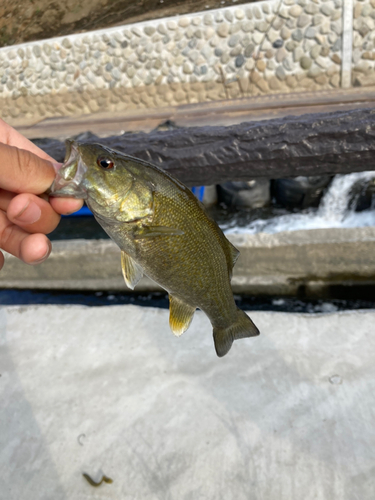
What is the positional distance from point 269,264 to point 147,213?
2364 mm

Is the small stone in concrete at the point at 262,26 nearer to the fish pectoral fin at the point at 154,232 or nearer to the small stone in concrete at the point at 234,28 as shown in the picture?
the small stone in concrete at the point at 234,28

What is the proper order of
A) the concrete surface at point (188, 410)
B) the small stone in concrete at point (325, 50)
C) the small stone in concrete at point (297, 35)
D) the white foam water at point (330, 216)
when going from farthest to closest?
the small stone in concrete at point (297, 35) < the small stone in concrete at point (325, 50) < the white foam water at point (330, 216) < the concrete surface at point (188, 410)

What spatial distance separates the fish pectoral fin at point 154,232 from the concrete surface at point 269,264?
2151 millimetres

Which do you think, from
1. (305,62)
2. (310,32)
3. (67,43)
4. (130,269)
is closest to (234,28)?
(310,32)

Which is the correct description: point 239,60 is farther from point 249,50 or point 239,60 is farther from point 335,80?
point 335,80

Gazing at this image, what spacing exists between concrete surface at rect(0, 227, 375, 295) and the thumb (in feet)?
7.10

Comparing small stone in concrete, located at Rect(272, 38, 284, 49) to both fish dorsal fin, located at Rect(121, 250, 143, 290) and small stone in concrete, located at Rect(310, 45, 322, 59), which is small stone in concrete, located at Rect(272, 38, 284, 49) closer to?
Answer: small stone in concrete, located at Rect(310, 45, 322, 59)

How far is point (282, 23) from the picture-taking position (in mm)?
7465

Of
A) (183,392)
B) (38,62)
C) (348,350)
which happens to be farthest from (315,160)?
(38,62)

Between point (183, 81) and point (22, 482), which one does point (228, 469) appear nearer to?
point (22, 482)

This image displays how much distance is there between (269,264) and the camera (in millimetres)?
3355

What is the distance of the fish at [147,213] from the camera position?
3.86 feet

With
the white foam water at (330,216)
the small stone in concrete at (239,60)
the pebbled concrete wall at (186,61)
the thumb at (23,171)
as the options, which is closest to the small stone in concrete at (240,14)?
the pebbled concrete wall at (186,61)

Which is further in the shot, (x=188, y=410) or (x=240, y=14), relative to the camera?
(x=240, y=14)
